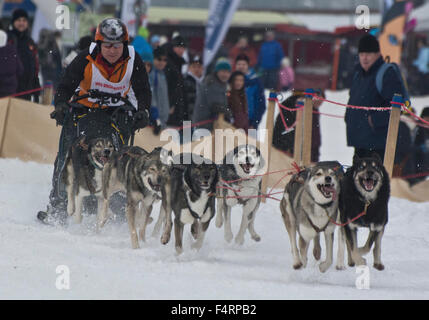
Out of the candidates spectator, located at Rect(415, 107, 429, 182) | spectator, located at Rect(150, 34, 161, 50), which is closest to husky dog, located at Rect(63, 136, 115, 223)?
spectator, located at Rect(415, 107, 429, 182)

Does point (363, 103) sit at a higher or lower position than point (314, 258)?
higher

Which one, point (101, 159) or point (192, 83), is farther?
point (192, 83)

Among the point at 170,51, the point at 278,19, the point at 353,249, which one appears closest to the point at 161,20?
the point at 278,19

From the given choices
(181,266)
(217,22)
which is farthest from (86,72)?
(217,22)

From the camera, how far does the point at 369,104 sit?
20.6 feet

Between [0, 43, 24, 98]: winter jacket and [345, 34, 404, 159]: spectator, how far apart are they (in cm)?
502

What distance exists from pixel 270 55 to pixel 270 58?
0.08 meters

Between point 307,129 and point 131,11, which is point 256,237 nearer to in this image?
point 307,129

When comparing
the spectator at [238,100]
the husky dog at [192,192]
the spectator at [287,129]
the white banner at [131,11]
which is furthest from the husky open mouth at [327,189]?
the white banner at [131,11]

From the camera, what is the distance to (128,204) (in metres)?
5.39

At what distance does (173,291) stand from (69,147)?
2.20 metres

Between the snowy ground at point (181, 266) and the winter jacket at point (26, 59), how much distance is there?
3625mm

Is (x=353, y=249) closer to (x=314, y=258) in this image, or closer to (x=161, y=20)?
(x=314, y=258)

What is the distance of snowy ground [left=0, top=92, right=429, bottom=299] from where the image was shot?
4.10 m
